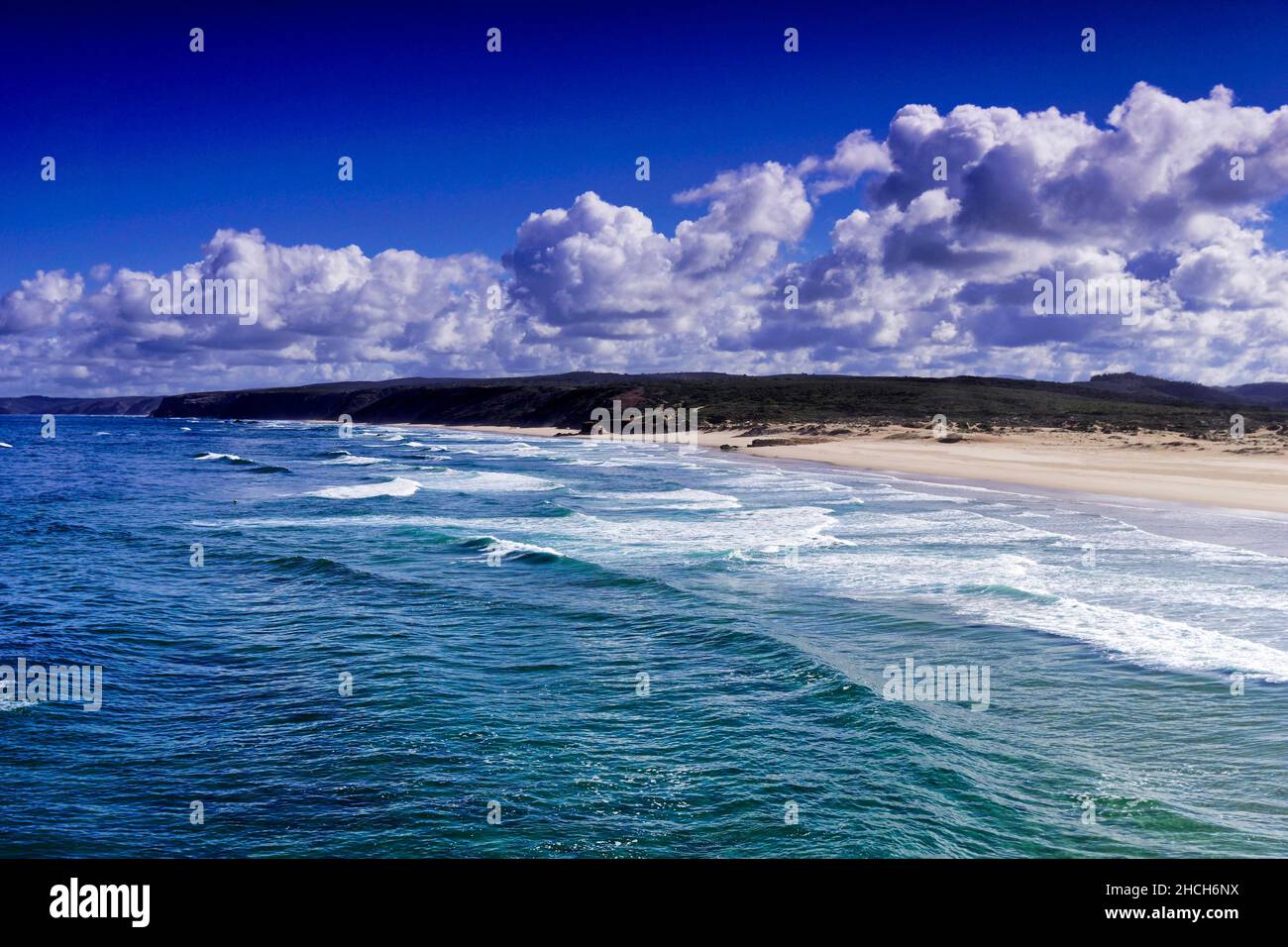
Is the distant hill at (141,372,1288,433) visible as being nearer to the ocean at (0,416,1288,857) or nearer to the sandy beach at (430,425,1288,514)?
the sandy beach at (430,425,1288,514)

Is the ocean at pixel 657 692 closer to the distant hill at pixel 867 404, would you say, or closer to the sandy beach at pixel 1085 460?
the sandy beach at pixel 1085 460

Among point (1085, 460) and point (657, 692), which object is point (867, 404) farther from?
point (657, 692)

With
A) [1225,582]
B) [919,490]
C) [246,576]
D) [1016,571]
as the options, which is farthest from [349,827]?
[919,490]

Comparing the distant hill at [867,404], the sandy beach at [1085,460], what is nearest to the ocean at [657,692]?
the sandy beach at [1085,460]

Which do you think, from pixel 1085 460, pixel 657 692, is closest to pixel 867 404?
pixel 1085 460

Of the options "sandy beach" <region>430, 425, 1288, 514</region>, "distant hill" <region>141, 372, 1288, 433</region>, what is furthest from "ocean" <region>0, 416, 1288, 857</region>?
"distant hill" <region>141, 372, 1288, 433</region>
